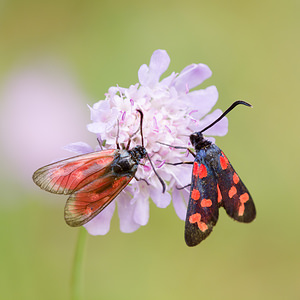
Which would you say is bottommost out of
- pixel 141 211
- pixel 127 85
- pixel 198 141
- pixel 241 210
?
pixel 241 210

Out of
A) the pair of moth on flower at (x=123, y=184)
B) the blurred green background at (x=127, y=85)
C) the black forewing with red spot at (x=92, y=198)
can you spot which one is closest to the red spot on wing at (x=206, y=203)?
the pair of moth on flower at (x=123, y=184)

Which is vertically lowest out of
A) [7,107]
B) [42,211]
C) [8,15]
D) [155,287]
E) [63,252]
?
[155,287]

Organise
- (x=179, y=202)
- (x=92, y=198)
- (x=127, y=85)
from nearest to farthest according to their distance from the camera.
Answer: (x=92, y=198), (x=179, y=202), (x=127, y=85)

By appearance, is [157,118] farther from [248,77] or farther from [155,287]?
[248,77]

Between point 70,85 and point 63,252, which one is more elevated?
point 70,85

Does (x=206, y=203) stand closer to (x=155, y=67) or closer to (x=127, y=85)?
(x=155, y=67)

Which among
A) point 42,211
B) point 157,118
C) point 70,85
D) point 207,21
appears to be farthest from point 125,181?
point 207,21

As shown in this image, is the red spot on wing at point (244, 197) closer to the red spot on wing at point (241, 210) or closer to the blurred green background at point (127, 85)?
the red spot on wing at point (241, 210)

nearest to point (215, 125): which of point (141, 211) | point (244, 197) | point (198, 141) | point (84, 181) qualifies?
point (198, 141)

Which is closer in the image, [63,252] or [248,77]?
[63,252]
